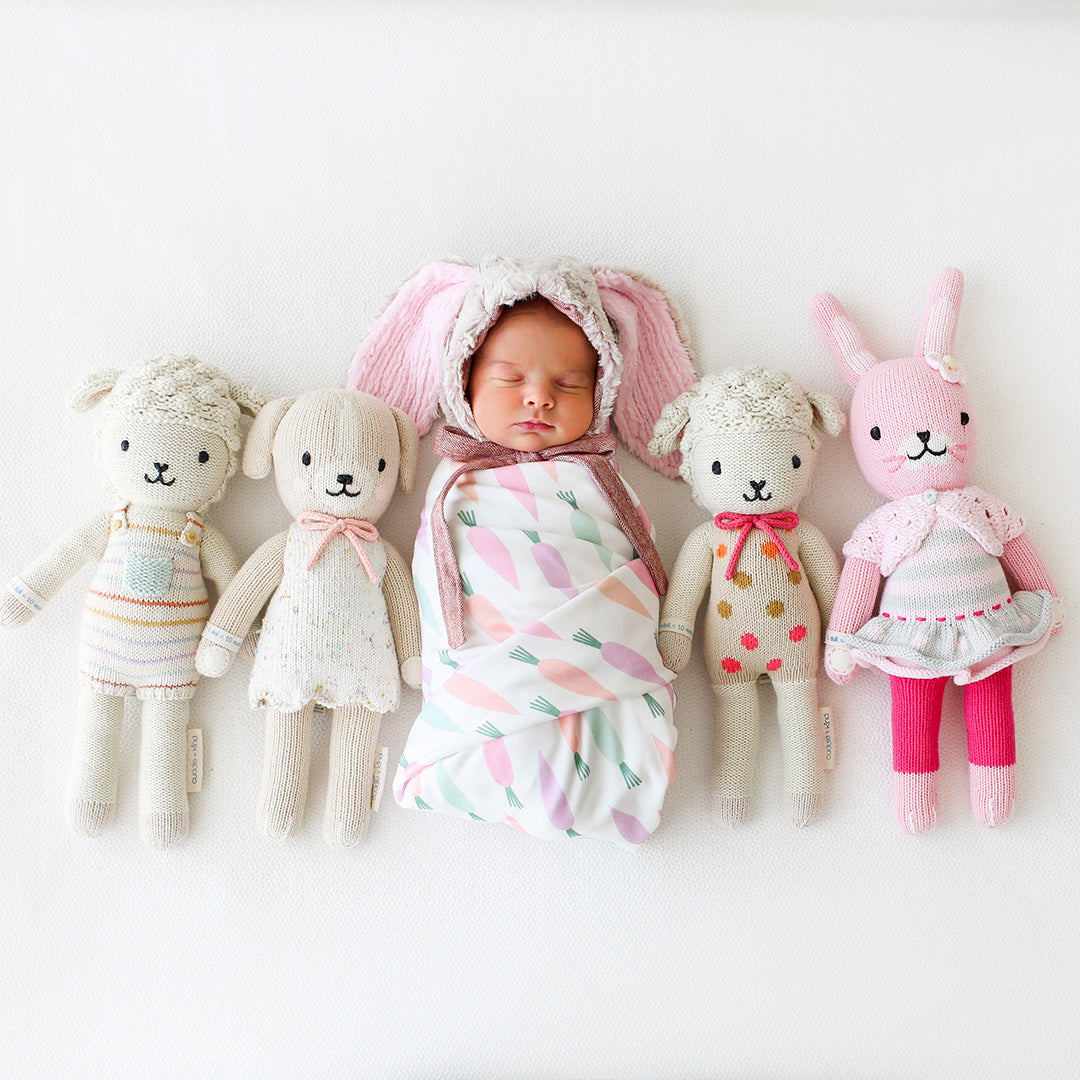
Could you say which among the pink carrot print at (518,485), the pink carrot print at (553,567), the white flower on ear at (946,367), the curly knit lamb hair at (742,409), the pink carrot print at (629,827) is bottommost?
the pink carrot print at (629,827)

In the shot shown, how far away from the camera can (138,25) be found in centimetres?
152

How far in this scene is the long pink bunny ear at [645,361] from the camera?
56.6 inches

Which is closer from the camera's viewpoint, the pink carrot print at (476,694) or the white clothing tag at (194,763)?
the pink carrot print at (476,694)

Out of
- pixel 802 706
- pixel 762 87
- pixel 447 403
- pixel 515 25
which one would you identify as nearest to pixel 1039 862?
pixel 802 706

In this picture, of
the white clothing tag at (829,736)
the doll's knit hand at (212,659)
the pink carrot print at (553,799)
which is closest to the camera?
the pink carrot print at (553,799)

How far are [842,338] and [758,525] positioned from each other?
363 mm

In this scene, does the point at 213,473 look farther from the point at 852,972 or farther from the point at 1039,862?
the point at 1039,862

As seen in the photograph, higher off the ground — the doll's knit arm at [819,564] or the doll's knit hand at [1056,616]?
the doll's knit arm at [819,564]

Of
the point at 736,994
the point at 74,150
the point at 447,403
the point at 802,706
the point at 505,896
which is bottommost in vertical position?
the point at 736,994

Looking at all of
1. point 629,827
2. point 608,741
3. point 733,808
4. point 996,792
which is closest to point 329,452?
point 608,741

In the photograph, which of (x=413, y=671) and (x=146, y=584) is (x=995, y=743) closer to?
(x=413, y=671)

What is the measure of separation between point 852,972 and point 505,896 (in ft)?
1.77

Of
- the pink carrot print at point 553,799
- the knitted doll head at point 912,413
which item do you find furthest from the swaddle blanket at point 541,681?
the knitted doll head at point 912,413

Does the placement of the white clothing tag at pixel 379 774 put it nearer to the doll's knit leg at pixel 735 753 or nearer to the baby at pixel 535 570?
the baby at pixel 535 570
